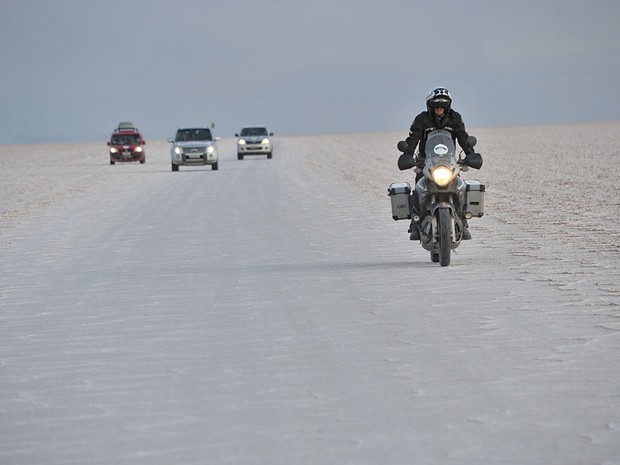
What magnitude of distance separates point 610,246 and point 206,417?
1064 cm

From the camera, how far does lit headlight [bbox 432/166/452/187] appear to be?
48.6 ft

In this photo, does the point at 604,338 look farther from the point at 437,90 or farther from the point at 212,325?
the point at 437,90

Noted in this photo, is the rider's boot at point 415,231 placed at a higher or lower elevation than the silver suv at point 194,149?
higher

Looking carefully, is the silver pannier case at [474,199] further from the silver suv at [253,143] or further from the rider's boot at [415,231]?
the silver suv at [253,143]

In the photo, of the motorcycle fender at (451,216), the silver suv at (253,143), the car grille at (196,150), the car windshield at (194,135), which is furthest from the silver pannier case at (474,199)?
the silver suv at (253,143)

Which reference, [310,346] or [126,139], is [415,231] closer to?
[310,346]

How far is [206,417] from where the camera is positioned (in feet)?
23.3

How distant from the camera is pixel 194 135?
52.6 m

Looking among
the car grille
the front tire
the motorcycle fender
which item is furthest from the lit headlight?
the car grille

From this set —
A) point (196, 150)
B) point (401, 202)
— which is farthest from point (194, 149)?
point (401, 202)

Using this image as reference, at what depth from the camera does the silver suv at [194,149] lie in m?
51.3

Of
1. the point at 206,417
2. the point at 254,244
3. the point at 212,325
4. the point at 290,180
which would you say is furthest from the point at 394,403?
the point at 290,180

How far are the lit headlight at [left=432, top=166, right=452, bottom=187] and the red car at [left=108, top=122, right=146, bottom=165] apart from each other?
2036 inches

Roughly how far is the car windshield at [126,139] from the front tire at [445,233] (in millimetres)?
52324
